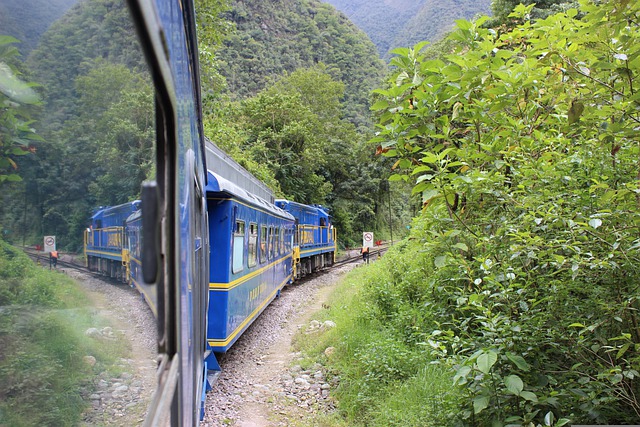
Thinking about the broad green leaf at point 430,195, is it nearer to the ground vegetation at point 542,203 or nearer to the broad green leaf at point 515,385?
the ground vegetation at point 542,203

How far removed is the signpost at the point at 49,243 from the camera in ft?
2.40

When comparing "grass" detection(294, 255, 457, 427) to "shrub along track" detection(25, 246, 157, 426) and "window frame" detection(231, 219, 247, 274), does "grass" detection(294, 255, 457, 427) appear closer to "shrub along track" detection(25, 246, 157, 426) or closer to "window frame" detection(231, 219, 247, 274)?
"window frame" detection(231, 219, 247, 274)

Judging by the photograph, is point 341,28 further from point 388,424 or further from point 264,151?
point 388,424

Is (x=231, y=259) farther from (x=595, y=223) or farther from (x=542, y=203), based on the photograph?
(x=595, y=223)

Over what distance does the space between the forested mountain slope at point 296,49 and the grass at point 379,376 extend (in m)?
48.0

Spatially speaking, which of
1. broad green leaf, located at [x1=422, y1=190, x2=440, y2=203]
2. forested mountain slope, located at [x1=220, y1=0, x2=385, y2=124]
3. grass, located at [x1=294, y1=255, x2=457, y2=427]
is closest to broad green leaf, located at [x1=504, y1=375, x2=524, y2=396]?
grass, located at [x1=294, y1=255, x2=457, y2=427]

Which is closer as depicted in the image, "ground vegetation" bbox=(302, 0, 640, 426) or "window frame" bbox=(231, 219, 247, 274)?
"ground vegetation" bbox=(302, 0, 640, 426)

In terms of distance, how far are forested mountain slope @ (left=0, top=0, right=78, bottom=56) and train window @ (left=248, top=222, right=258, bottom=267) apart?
6.80 metres

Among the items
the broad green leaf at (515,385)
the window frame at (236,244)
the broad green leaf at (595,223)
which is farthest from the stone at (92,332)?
the window frame at (236,244)

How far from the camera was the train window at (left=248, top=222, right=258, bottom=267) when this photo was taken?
24.9 ft

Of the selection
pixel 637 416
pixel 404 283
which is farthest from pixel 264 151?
pixel 637 416

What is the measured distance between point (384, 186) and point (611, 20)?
3370 cm

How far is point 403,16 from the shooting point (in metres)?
114

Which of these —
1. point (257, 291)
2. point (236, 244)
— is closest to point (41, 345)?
point (236, 244)
